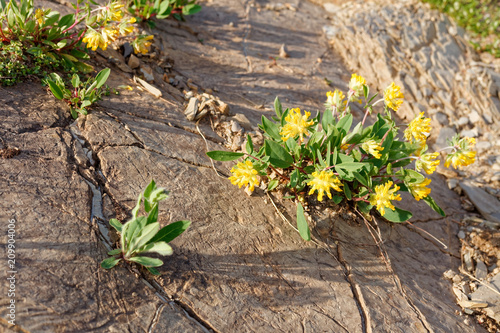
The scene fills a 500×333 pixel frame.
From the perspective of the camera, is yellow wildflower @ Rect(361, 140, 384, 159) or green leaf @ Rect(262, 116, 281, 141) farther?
green leaf @ Rect(262, 116, 281, 141)

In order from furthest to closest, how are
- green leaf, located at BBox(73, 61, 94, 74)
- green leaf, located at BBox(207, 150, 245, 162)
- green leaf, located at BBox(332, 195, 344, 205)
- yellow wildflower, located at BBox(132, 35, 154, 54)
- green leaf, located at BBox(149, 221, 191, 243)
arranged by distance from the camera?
yellow wildflower, located at BBox(132, 35, 154, 54), green leaf, located at BBox(73, 61, 94, 74), green leaf, located at BBox(332, 195, 344, 205), green leaf, located at BBox(207, 150, 245, 162), green leaf, located at BBox(149, 221, 191, 243)

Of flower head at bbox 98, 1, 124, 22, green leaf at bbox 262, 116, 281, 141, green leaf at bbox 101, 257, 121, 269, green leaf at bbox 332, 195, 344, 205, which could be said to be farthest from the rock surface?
flower head at bbox 98, 1, 124, 22

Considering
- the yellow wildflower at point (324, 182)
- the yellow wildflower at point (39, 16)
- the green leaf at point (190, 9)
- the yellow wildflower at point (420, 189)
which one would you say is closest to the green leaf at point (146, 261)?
the yellow wildflower at point (324, 182)

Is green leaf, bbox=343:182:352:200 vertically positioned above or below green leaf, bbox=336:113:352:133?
below

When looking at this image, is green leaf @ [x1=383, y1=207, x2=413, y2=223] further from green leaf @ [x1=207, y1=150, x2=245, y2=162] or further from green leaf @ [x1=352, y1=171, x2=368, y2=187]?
green leaf @ [x1=207, y1=150, x2=245, y2=162]

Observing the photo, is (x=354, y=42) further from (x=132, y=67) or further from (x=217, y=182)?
(x=217, y=182)

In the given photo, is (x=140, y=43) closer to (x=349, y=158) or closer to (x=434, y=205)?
(x=349, y=158)

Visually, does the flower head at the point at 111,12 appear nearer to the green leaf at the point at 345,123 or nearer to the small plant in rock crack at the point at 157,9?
the small plant in rock crack at the point at 157,9

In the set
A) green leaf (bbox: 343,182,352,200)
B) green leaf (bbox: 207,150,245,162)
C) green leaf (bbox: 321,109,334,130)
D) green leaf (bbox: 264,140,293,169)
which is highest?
green leaf (bbox: 321,109,334,130)
